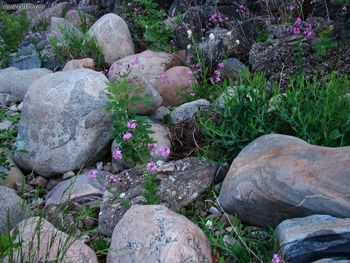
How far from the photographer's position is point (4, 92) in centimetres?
729

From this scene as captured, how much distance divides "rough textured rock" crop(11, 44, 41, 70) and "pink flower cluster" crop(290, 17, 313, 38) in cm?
337

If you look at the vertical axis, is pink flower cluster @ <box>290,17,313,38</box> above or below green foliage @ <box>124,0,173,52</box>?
above

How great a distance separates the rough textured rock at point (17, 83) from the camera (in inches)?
281

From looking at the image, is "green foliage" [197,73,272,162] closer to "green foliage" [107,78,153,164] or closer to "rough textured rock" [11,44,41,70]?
"green foliage" [107,78,153,164]

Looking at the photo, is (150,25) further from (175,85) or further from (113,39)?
(175,85)

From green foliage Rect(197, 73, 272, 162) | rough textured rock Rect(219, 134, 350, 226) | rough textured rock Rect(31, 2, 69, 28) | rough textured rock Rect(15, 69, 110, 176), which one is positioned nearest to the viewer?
rough textured rock Rect(219, 134, 350, 226)

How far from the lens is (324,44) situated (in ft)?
19.0

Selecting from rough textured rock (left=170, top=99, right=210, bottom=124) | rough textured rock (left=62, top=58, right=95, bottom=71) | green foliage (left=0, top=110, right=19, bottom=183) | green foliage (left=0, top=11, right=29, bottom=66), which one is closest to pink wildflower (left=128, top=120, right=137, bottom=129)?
rough textured rock (left=170, top=99, right=210, bottom=124)

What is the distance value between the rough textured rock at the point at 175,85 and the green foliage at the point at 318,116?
63.1 inches

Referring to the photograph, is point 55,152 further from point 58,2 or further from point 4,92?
point 58,2

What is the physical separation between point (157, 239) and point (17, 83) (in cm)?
415

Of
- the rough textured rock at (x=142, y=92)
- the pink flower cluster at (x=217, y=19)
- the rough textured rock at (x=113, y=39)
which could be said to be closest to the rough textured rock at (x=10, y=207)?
the rough textured rock at (x=142, y=92)

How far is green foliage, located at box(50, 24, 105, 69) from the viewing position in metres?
7.38

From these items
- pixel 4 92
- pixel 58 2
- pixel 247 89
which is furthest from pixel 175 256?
pixel 58 2
